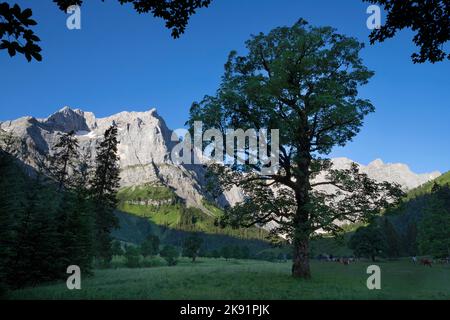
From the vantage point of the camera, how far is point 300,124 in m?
26.9

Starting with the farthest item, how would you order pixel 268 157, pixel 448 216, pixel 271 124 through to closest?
pixel 448 216 < pixel 268 157 < pixel 271 124

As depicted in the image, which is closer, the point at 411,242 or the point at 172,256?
the point at 172,256

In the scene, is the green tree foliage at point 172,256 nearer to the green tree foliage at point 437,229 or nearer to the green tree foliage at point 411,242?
the green tree foliage at point 437,229

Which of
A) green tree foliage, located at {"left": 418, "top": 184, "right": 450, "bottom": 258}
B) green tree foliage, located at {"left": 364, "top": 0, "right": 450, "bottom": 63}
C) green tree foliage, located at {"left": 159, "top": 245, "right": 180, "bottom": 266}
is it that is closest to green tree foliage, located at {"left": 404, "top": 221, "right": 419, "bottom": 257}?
green tree foliage, located at {"left": 418, "top": 184, "right": 450, "bottom": 258}

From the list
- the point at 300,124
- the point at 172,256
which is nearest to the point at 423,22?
the point at 300,124

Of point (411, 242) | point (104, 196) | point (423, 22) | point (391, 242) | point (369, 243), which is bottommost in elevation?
point (411, 242)

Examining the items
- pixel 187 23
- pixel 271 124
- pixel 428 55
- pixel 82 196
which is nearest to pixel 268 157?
pixel 271 124

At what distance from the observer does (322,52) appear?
1066 inches

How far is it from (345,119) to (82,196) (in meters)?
31.0

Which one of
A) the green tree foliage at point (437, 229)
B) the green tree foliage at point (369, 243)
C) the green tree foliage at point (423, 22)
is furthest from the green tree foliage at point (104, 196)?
the green tree foliage at point (369, 243)

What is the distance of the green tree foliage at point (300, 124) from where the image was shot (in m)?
25.6

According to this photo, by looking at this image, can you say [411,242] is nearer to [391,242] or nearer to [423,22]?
[391,242]
